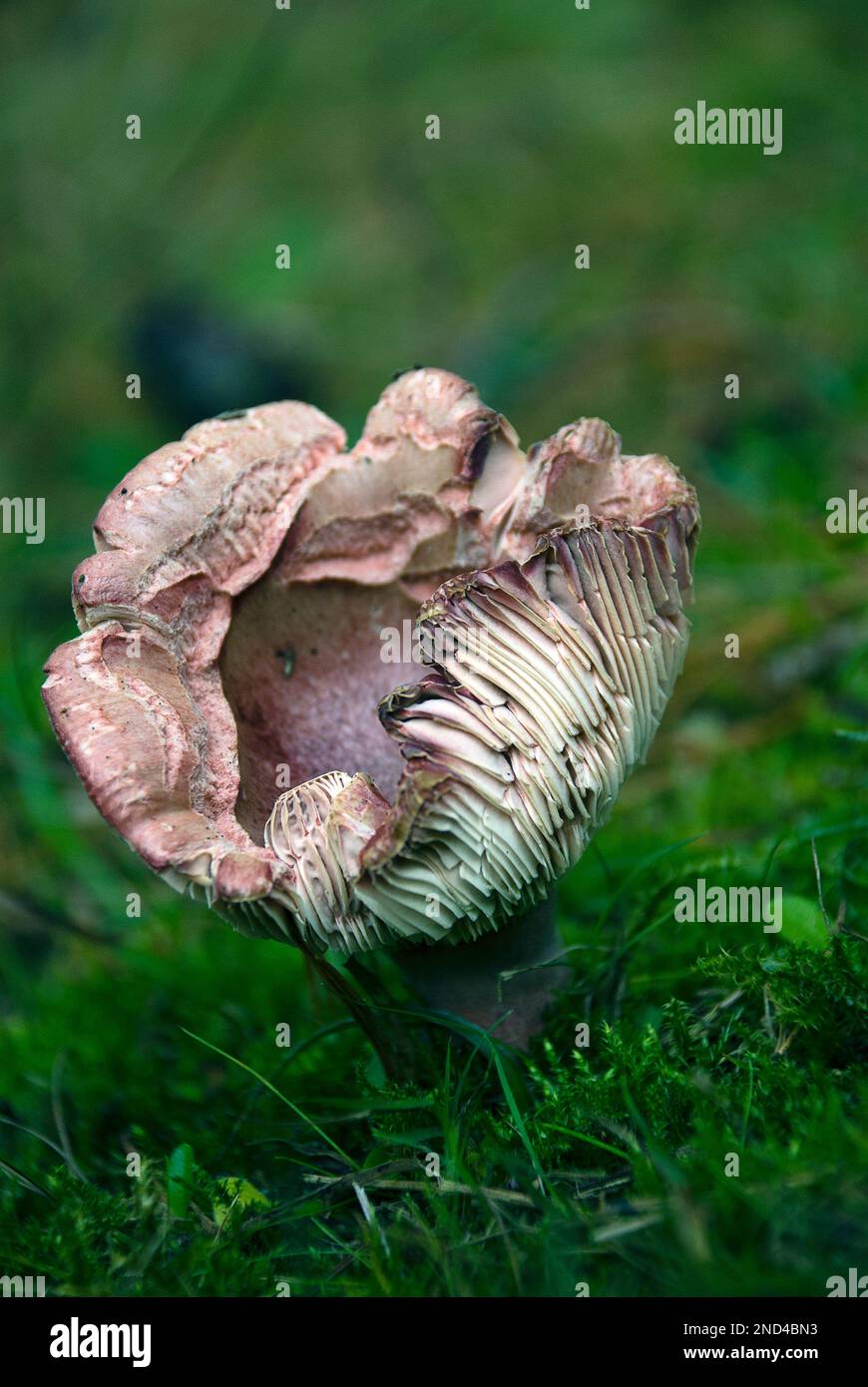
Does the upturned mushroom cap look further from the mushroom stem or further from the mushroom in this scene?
the mushroom stem

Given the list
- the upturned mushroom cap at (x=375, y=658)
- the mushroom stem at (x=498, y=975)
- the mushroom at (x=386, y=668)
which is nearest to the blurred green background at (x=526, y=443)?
the mushroom stem at (x=498, y=975)

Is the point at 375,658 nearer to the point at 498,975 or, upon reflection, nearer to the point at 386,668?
the point at 386,668

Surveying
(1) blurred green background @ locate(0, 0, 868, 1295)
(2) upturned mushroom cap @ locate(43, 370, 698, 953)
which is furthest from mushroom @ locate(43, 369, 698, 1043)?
(1) blurred green background @ locate(0, 0, 868, 1295)

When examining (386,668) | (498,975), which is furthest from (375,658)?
(498,975)

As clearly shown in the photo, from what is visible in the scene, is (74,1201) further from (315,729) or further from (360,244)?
(360,244)

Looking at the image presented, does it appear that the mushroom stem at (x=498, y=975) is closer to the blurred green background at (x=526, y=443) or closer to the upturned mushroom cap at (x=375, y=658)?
the blurred green background at (x=526, y=443)

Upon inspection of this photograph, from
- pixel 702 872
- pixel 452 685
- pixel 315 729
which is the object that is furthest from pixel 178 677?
pixel 702 872

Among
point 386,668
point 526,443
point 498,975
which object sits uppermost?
point 526,443
